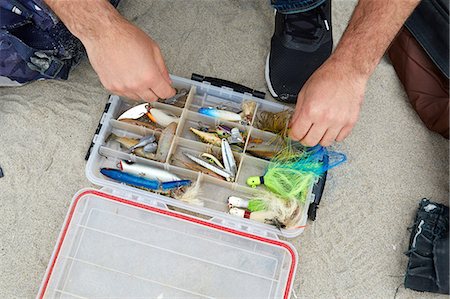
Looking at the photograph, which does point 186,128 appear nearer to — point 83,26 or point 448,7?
point 83,26

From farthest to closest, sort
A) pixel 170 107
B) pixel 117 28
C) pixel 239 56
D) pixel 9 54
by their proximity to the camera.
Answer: pixel 239 56 < pixel 170 107 < pixel 9 54 < pixel 117 28

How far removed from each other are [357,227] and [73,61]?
112cm

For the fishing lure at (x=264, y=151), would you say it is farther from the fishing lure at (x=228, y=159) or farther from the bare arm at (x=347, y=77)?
the bare arm at (x=347, y=77)

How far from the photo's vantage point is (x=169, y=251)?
164 cm

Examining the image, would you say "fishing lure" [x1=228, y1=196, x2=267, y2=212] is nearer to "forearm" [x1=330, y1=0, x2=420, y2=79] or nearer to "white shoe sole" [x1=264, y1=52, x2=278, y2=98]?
"white shoe sole" [x1=264, y1=52, x2=278, y2=98]

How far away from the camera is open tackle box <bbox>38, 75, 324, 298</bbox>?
1599 millimetres

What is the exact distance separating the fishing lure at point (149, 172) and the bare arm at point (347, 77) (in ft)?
1.41

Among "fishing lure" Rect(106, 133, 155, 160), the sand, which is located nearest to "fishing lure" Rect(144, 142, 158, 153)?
"fishing lure" Rect(106, 133, 155, 160)

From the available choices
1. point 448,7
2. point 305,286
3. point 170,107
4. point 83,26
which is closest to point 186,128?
point 170,107

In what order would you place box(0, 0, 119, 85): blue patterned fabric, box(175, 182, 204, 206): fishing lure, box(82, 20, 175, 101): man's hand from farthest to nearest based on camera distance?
box(175, 182, 204, 206): fishing lure < box(0, 0, 119, 85): blue patterned fabric < box(82, 20, 175, 101): man's hand

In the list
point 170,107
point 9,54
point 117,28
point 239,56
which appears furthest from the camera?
point 239,56

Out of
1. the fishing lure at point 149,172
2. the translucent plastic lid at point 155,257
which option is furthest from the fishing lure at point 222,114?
the translucent plastic lid at point 155,257

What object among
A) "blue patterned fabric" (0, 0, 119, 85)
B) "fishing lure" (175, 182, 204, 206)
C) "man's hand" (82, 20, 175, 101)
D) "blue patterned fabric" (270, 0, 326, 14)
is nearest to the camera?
"man's hand" (82, 20, 175, 101)

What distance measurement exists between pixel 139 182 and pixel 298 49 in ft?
2.39
